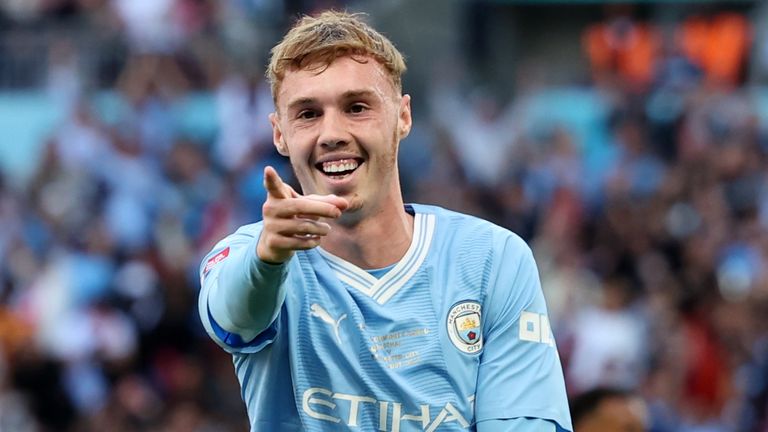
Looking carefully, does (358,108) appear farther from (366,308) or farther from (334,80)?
(366,308)

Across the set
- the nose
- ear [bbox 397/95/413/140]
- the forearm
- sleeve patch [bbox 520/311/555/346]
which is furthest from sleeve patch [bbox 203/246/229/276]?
sleeve patch [bbox 520/311/555/346]

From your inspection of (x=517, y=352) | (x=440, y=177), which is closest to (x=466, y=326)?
(x=517, y=352)

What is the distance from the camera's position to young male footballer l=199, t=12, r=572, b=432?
3.98 metres

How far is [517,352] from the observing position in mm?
4152

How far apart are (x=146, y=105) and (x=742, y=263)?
5600 mm

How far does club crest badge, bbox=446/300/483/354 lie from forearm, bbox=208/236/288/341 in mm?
531

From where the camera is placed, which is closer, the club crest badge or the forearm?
the forearm

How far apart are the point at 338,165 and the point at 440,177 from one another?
873cm

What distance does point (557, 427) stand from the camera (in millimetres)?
4105

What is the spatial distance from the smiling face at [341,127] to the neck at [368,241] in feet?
0.33

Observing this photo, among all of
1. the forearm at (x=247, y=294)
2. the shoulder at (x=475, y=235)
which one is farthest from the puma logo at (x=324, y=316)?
the shoulder at (x=475, y=235)

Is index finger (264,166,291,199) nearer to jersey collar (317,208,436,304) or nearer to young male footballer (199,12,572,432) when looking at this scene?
young male footballer (199,12,572,432)

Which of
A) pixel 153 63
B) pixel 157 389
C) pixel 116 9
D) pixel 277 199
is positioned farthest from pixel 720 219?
pixel 277 199

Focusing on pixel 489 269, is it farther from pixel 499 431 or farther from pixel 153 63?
pixel 153 63
